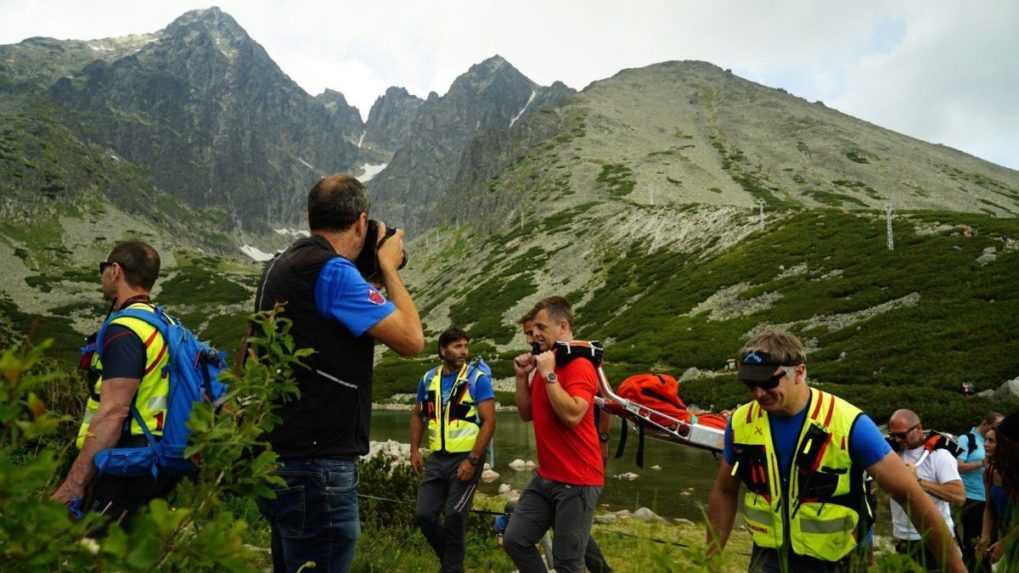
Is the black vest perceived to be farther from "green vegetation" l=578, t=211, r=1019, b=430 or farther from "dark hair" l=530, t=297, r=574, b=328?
"green vegetation" l=578, t=211, r=1019, b=430

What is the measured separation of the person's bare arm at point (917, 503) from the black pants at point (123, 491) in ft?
14.3

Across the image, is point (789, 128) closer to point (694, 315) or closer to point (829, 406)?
point (694, 315)

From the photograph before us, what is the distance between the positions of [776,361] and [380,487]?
8.49 metres

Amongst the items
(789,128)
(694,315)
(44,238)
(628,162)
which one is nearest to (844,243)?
(694,315)

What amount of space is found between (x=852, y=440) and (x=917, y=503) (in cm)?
45

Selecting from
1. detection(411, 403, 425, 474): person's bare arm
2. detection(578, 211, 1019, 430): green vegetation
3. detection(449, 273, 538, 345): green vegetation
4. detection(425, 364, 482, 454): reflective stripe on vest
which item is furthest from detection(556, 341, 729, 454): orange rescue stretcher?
detection(449, 273, 538, 345): green vegetation

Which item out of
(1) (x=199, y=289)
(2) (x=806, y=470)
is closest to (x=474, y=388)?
(2) (x=806, y=470)

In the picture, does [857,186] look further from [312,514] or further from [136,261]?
[312,514]

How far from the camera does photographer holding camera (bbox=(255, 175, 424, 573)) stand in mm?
3684

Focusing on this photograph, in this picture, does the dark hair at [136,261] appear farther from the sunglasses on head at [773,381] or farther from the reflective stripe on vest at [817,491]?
the reflective stripe on vest at [817,491]

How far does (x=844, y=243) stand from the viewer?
49.1m

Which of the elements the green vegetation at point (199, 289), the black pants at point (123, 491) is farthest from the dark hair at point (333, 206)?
the green vegetation at point (199, 289)

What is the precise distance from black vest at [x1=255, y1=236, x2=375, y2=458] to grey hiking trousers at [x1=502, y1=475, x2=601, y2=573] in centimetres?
261

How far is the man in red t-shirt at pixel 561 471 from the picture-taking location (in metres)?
5.69
